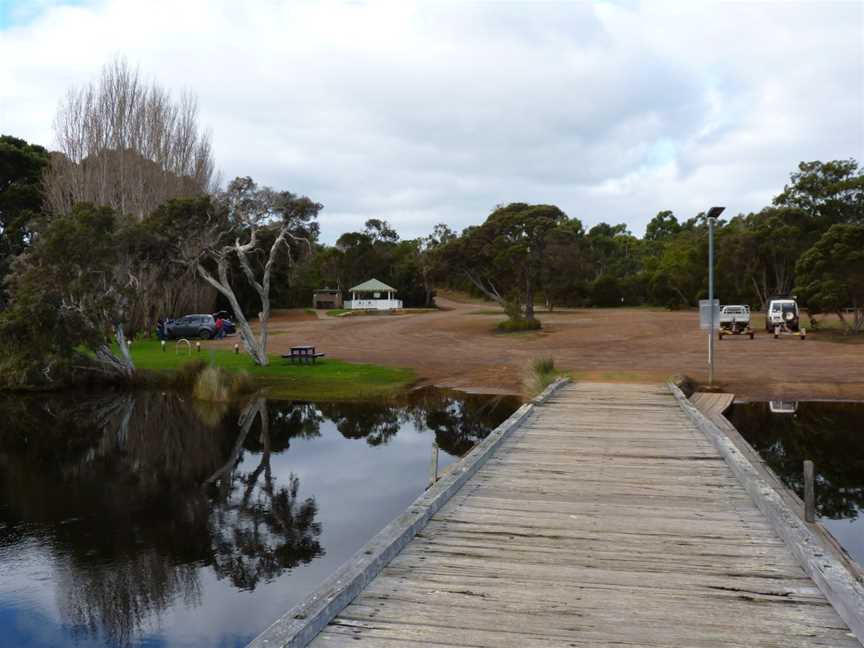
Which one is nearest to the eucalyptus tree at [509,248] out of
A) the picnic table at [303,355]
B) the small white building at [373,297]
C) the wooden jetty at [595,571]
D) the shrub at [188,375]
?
the picnic table at [303,355]

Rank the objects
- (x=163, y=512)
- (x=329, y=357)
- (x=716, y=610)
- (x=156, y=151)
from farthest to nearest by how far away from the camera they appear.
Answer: (x=156, y=151) < (x=329, y=357) < (x=163, y=512) < (x=716, y=610)

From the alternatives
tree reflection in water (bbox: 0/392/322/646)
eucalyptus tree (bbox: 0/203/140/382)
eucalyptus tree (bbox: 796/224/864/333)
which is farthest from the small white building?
tree reflection in water (bbox: 0/392/322/646)

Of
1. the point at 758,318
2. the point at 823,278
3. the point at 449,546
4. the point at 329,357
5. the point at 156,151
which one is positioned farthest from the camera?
the point at 758,318

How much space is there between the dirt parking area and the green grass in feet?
5.08

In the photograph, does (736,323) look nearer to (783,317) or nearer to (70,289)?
(783,317)

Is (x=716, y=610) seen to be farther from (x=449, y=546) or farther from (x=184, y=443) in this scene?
(x=184, y=443)

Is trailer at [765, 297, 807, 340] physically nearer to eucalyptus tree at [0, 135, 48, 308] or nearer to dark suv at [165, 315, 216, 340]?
dark suv at [165, 315, 216, 340]

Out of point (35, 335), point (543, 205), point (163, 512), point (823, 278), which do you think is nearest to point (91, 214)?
point (35, 335)

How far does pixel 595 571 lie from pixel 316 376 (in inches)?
790

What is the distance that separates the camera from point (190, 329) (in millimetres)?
42375

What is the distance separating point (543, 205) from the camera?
1795 inches

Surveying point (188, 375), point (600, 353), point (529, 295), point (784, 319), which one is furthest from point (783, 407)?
point (529, 295)

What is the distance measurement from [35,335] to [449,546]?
66.8ft

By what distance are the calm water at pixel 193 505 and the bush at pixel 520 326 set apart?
23.7 meters
